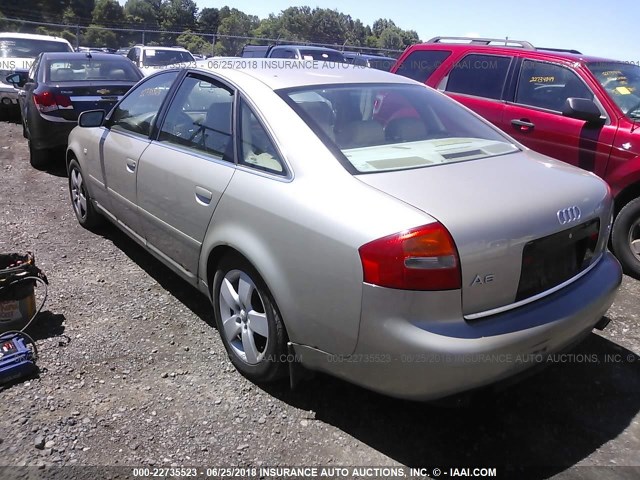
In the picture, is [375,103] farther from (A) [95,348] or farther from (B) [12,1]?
(B) [12,1]

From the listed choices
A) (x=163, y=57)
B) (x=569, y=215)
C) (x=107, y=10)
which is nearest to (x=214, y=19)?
(x=107, y=10)

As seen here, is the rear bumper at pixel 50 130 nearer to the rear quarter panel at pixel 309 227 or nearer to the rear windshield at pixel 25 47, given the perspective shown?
the rear quarter panel at pixel 309 227

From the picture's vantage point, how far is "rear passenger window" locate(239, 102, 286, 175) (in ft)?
8.95

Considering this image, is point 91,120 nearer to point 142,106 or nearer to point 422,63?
point 142,106

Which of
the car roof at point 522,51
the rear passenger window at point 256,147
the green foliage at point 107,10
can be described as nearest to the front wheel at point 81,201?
the rear passenger window at point 256,147

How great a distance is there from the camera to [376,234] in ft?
7.11

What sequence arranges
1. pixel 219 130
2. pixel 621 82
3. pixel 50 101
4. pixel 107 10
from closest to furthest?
pixel 219 130, pixel 621 82, pixel 50 101, pixel 107 10

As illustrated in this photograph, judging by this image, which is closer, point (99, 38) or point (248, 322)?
point (248, 322)

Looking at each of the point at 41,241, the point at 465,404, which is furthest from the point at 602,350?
the point at 41,241

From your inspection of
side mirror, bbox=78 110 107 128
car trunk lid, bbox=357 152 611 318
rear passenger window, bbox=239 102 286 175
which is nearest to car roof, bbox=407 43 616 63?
car trunk lid, bbox=357 152 611 318

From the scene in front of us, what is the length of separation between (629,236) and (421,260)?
3308 millimetres

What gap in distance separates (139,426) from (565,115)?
4369 millimetres

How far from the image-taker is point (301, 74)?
3293mm

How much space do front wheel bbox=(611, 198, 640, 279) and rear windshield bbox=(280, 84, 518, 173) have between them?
1.92 meters
